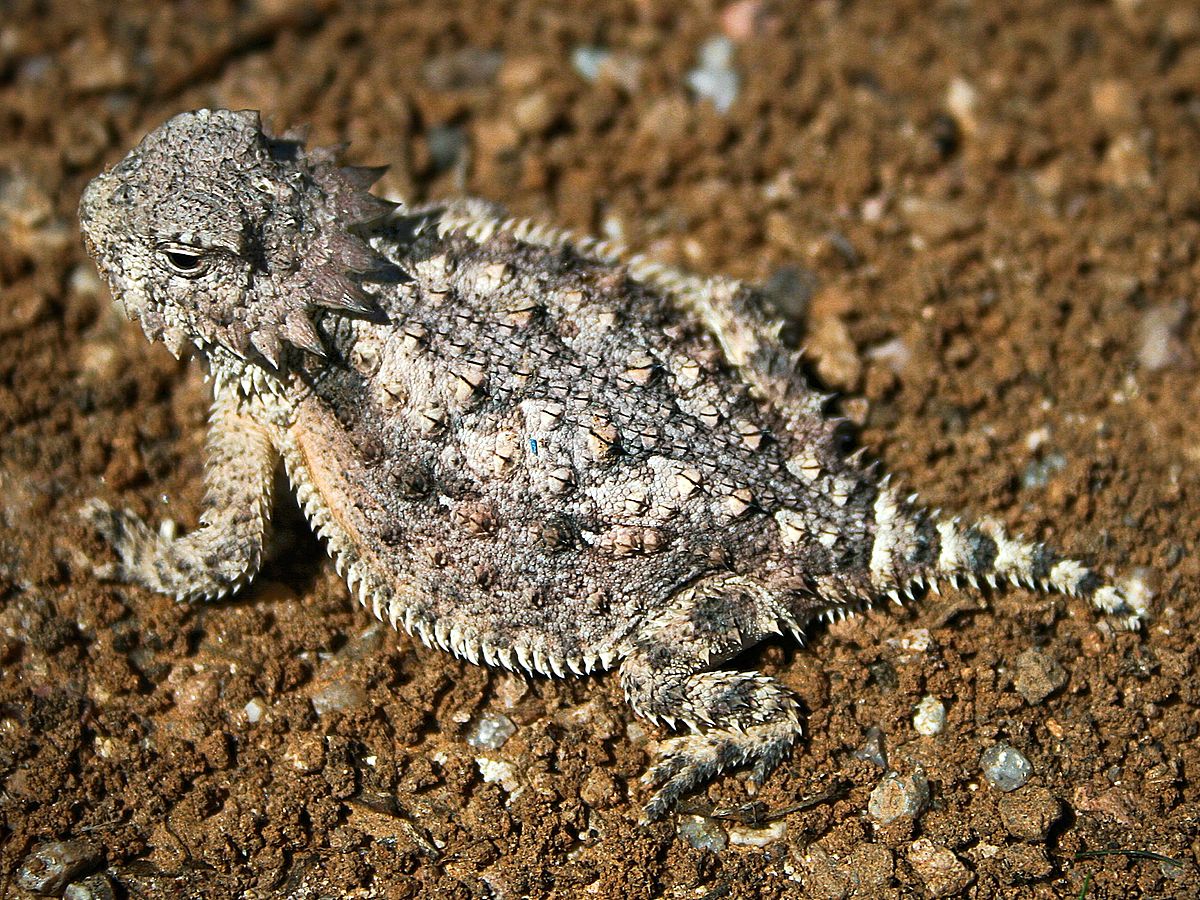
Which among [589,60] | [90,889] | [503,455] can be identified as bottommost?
[90,889]

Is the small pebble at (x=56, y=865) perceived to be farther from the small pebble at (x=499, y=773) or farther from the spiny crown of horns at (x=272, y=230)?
the spiny crown of horns at (x=272, y=230)

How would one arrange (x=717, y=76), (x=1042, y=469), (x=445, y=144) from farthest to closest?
(x=717, y=76) < (x=445, y=144) < (x=1042, y=469)

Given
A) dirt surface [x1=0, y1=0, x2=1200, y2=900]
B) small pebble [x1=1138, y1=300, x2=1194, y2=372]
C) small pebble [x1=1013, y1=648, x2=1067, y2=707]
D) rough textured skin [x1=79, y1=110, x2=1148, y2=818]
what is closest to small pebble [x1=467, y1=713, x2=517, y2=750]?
dirt surface [x1=0, y1=0, x2=1200, y2=900]

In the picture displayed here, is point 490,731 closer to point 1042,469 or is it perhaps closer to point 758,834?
point 758,834

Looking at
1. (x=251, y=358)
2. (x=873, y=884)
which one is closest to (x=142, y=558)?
(x=251, y=358)

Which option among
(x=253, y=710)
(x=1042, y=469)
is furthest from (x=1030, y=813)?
(x=253, y=710)

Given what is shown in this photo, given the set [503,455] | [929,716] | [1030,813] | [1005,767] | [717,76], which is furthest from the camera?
[717,76]

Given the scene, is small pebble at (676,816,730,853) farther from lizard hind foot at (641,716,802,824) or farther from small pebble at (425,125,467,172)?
small pebble at (425,125,467,172)

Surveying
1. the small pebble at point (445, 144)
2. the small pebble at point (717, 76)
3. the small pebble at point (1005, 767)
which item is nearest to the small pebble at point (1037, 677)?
the small pebble at point (1005, 767)
